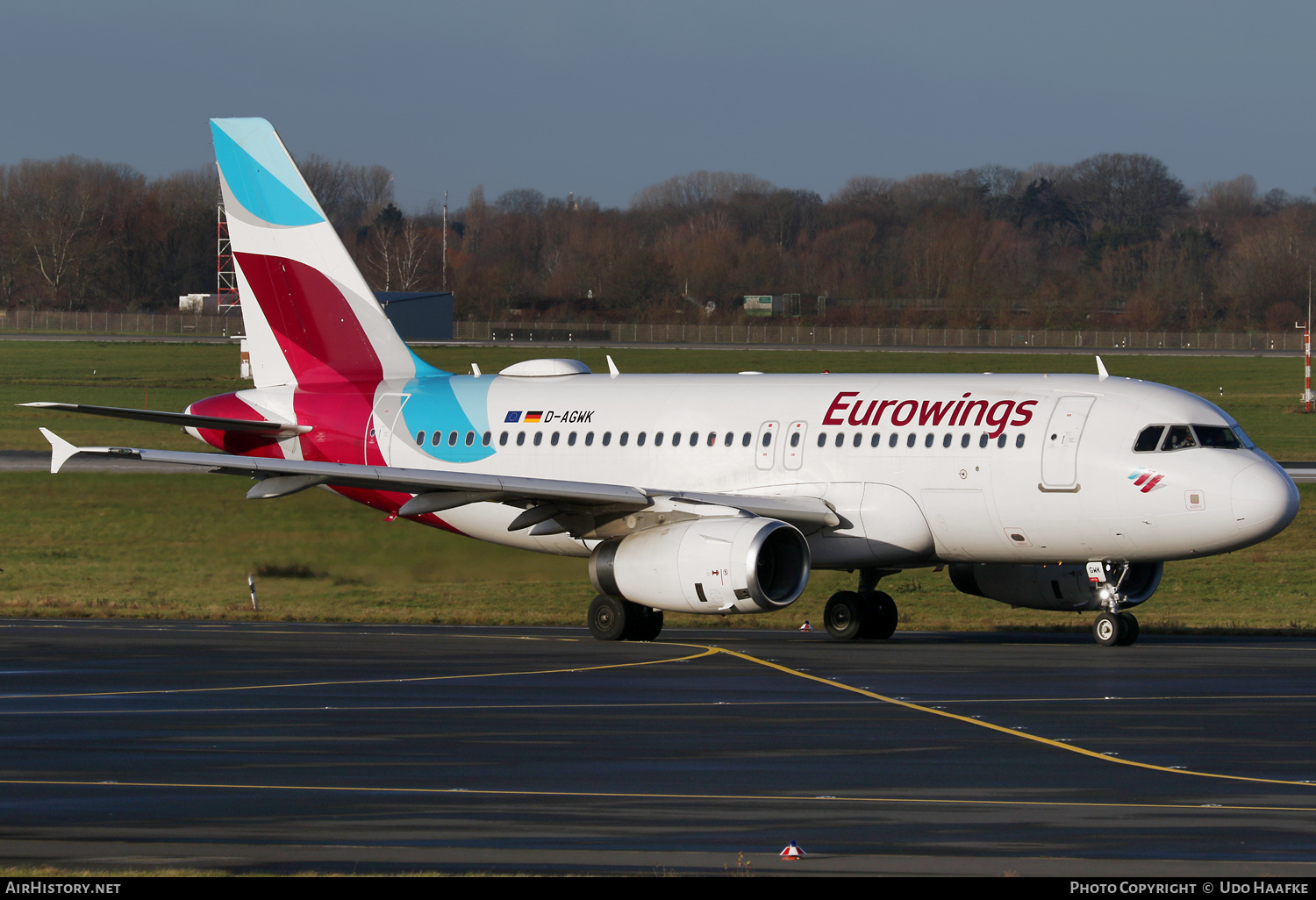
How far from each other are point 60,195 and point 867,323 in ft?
279

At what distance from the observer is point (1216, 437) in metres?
28.2

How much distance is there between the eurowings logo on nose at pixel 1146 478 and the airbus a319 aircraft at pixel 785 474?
0.10 ft

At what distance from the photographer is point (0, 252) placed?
176625mm

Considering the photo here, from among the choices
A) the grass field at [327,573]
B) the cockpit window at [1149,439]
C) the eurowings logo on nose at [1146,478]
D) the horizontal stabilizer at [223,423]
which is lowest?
the grass field at [327,573]

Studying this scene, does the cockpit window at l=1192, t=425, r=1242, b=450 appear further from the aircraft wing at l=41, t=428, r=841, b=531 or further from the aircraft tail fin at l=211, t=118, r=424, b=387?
the aircraft tail fin at l=211, t=118, r=424, b=387

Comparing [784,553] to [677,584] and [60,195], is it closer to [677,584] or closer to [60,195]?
[677,584]

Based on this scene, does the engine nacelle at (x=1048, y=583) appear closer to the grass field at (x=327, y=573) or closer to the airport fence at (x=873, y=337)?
the grass field at (x=327, y=573)

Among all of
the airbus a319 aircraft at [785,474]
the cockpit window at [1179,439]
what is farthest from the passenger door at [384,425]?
the cockpit window at [1179,439]

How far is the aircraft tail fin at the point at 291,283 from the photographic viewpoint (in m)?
37.0

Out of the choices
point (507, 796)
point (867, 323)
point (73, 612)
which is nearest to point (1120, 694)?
point (507, 796)

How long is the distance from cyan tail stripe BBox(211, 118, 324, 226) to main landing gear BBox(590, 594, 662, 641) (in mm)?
11970

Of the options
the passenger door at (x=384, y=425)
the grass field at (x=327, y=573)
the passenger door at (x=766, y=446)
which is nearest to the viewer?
the passenger door at (x=766, y=446)

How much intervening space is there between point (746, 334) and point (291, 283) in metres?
118

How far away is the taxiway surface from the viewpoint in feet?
41.6
